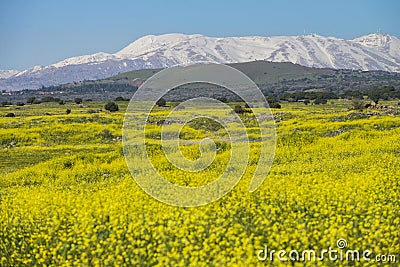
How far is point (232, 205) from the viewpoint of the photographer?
1470 centimetres

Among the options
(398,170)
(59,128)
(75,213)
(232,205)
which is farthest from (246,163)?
(59,128)

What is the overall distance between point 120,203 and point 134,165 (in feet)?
33.8
